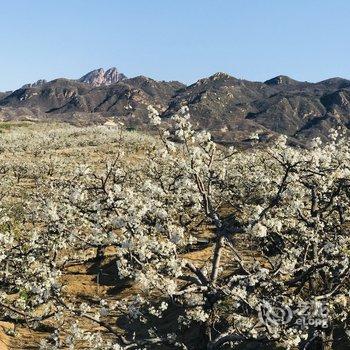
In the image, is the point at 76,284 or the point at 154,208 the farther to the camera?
the point at 76,284

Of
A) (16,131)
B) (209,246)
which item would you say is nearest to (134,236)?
(209,246)

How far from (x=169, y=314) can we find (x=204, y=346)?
11187mm

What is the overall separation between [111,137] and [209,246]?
9339 cm

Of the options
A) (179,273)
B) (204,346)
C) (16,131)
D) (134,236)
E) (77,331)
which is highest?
(16,131)

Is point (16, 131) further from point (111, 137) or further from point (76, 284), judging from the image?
point (76, 284)

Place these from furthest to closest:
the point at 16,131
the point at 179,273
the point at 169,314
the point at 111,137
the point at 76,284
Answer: the point at 16,131, the point at 111,137, the point at 76,284, the point at 169,314, the point at 179,273

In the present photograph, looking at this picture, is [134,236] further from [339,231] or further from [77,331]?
[339,231]

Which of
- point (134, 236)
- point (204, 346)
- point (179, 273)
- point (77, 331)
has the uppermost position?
point (134, 236)

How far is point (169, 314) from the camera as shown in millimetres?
27344

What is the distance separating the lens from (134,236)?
49.1ft

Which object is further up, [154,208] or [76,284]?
[154,208]

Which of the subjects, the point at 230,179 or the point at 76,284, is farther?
the point at 230,179

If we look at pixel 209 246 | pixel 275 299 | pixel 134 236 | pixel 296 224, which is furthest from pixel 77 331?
pixel 209 246

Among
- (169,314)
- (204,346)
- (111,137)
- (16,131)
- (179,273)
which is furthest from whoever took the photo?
(16,131)
